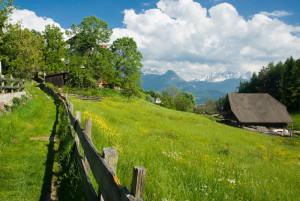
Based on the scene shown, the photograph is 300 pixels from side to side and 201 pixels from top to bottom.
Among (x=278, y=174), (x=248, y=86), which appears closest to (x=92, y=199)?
(x=278, y=174)

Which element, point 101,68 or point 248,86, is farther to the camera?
point 248,86

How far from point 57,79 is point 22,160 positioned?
43.3 m

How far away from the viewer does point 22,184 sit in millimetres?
4445

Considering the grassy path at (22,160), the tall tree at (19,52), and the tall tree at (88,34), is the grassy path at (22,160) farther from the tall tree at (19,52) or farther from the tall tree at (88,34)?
the tall tree at (88,34)

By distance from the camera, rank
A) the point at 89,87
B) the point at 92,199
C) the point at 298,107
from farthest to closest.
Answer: the point at 298,107 < the point at 89,87 < the point at 92,199

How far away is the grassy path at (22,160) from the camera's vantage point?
418 cm

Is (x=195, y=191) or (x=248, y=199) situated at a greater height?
(x=195, y=191)

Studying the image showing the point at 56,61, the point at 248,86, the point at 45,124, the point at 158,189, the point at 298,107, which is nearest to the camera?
the point at 158,189

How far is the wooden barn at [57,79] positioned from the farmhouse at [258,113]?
4044cm

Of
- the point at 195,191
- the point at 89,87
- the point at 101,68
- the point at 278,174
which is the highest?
the point at 101,68

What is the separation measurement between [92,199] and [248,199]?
11.4 feet

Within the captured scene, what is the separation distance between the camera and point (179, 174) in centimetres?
469

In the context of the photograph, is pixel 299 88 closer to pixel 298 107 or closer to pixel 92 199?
pixel 298 107

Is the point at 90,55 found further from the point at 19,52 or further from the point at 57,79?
the point at 19,52
